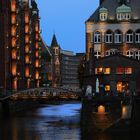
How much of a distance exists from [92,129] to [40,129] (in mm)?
7653

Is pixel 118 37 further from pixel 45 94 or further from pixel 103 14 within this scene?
pixel 45 94

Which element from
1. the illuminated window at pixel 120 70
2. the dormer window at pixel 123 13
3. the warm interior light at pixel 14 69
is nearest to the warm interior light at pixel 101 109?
the illuminated window at pixel 120 70

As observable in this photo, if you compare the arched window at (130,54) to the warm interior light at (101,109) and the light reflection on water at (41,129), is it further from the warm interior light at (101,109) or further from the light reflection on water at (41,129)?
the warm interior light at (101,109)

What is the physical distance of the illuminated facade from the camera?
5940 inches

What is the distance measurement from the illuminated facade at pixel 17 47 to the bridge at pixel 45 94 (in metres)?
14.3

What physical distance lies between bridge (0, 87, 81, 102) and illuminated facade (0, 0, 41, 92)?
1426 centimetres

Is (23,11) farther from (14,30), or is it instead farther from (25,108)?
(25,108)

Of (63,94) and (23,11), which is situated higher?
(23,11)

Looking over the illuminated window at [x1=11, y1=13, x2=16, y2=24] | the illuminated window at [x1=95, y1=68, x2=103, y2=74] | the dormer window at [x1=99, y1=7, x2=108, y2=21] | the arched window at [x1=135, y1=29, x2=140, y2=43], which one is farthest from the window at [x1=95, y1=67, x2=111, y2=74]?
the illuminated window at [x1=11, y1=13, x2=16, y2=24]

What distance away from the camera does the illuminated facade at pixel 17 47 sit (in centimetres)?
15088

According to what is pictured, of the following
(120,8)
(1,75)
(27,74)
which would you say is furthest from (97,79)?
(27,74)

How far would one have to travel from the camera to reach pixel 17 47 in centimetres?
16900

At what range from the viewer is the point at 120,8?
13138 cm

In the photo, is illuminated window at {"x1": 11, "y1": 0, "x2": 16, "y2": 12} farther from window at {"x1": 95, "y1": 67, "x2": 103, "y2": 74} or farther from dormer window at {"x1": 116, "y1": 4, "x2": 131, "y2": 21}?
window at {"x1": 95, "y1": 67, "x2": 103, "y2": 74}
